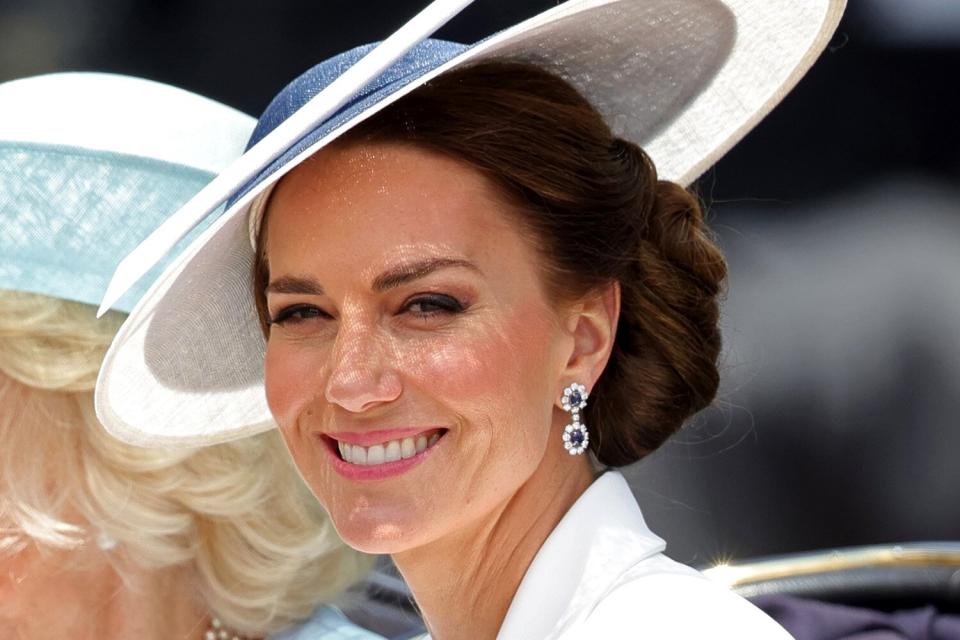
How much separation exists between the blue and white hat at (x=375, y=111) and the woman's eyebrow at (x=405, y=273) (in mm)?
186

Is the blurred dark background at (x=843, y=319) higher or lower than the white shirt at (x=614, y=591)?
lower

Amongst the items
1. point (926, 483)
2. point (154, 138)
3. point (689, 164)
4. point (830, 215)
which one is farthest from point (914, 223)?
point (154, 138)

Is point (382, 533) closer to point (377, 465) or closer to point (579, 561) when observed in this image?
point (377, 465)

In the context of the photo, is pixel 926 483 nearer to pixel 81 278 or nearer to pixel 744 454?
pixel 744 454

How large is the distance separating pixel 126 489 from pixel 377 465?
0.77m

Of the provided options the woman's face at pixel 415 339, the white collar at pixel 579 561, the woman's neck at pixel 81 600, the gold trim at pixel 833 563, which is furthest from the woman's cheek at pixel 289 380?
the gold trim at pixel 833 563

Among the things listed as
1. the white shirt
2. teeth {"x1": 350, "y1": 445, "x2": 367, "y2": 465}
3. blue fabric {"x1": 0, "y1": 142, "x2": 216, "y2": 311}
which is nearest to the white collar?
the white shirt

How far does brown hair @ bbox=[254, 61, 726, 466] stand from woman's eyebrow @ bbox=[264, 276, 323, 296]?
0.16 metres

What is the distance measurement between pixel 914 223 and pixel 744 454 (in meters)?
0.62

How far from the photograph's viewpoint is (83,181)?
2.37m

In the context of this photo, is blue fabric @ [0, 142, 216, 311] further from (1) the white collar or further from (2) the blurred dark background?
(2) the blurred dark background

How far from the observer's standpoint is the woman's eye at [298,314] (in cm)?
195

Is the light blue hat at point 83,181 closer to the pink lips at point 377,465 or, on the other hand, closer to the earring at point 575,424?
the pink lips at point 377,465

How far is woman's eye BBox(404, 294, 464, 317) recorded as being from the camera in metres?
1.86
